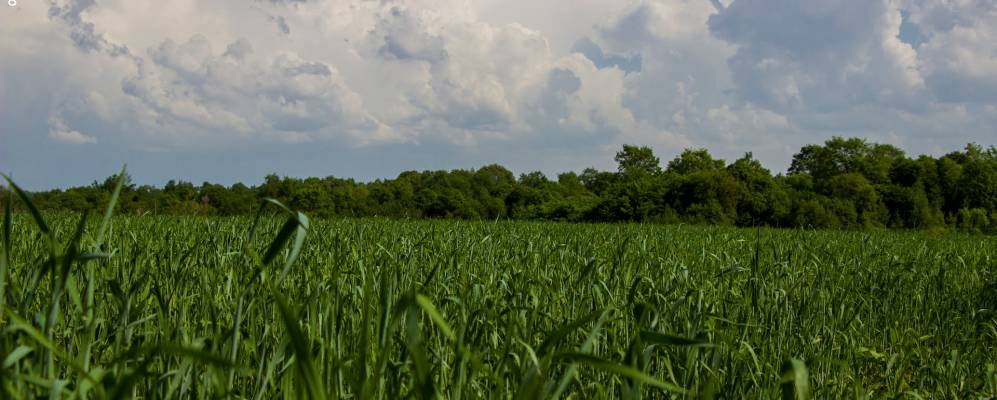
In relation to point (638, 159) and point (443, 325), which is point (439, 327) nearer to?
point (443, 325)

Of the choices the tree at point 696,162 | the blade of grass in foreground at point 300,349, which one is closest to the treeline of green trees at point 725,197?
the tree at point 696,162

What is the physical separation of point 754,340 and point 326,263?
98.1 inches

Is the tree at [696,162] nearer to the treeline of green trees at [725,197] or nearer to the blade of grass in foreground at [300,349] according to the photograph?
the treeline of green trees at [725,197]

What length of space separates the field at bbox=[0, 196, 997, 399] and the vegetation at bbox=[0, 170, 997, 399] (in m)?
0.01

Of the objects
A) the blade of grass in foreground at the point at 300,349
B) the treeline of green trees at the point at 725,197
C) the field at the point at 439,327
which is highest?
the treeline of green trees at the point at 725,197

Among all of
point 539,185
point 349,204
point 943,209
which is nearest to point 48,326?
point 943,209

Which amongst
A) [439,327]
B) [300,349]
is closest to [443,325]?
[300,349]

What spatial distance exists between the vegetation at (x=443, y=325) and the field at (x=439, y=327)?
0.01 meters

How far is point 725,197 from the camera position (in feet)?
90.0

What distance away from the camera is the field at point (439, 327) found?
1272 millimetres

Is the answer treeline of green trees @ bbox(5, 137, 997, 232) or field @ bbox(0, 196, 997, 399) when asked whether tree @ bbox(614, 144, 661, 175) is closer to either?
treeline of green trees @ bbox(5, 137, 997, 232)

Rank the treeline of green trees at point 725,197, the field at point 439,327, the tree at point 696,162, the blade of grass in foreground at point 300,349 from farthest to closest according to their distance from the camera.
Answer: the tree at point 696,162
the treeline of green trees at point 725,197
the field at point 439,327
the blade of grass in foreground at point 300,349

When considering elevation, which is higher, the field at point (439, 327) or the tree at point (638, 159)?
the tree at point (638, 159)

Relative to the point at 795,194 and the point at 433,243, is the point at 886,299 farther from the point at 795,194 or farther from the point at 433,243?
the point at 795,194
